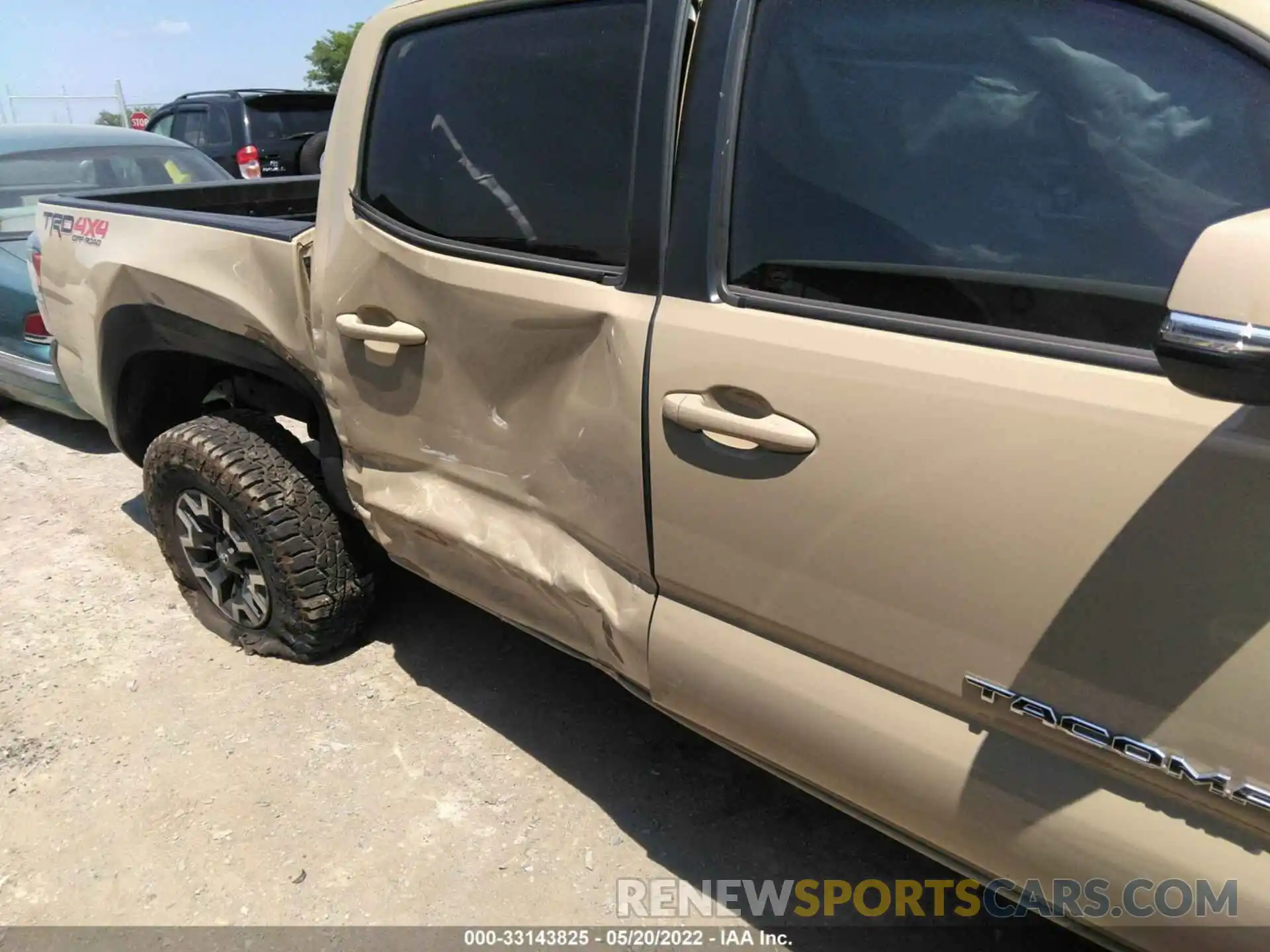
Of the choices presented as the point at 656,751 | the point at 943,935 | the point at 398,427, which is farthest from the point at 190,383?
the point at 943,935

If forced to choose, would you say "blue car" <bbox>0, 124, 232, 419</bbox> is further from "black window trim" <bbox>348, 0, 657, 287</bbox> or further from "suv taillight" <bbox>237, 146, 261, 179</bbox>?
"suv taillight" <bbox>237, 146, 261, 179</bbox>

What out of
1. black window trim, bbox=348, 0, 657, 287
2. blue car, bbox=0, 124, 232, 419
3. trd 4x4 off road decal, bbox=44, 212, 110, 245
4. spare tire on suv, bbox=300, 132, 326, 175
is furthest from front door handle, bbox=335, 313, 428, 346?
spare tire on suv, bbox=300, 132, 326, 175

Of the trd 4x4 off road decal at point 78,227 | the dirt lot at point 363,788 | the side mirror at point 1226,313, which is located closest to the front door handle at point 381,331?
the dirt lot at point 363,788

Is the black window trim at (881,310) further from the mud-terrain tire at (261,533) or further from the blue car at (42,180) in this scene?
the blue car at (42,180)

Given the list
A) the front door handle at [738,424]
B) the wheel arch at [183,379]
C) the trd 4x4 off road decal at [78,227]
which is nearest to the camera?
the front door handle at [738,424]

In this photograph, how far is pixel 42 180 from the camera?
5.24 meters

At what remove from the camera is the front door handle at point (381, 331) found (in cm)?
210

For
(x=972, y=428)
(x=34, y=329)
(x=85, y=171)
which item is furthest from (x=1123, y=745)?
(x=85, y=171)

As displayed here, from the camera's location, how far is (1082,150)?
131 centimetres

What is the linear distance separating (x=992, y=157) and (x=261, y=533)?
2172 millimetres

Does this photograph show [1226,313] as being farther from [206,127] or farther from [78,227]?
[206,127]

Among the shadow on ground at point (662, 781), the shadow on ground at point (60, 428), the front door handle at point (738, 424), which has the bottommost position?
the shadow on ground at point (60, 428)

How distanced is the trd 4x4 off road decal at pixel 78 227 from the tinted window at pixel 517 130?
1.31 metres

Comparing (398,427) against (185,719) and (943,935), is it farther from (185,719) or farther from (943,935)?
(943,935)
